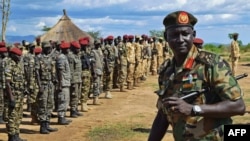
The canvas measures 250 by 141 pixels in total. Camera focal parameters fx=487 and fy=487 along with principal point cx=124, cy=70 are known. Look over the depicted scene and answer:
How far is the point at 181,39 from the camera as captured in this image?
2637 millimetres

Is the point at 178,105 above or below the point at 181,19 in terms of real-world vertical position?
below

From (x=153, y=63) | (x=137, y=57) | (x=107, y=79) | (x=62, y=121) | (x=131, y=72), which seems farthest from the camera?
(x=153, y=63)

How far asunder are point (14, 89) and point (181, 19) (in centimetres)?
556

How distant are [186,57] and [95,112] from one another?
8815mm

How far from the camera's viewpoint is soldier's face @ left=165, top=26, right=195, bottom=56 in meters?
2.64

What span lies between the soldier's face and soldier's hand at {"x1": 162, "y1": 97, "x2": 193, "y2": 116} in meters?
0.33

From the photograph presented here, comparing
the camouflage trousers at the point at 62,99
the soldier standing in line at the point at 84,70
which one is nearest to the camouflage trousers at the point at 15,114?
the camouflage trousers at the point at 62,99

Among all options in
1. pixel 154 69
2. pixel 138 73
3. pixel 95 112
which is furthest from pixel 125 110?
pixel 154 69

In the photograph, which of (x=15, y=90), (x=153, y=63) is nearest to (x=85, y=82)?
(x=15, y=90)

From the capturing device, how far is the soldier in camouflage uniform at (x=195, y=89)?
2.48 m

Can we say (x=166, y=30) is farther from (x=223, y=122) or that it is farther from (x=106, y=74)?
(x=106, y=74)

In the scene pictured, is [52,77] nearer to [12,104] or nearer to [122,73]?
[12,104]

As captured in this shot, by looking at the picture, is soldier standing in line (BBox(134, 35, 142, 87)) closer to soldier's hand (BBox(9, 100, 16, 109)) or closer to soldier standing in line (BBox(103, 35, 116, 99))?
soldier standing in line (BBox(103, 35, 116, 99))

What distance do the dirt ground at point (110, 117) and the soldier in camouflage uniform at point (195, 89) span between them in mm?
5484
